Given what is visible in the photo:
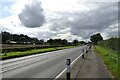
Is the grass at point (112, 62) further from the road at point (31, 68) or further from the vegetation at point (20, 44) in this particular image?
the vegetation at point (20, 44)

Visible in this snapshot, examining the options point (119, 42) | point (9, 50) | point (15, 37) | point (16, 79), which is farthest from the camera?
point (15, 37)

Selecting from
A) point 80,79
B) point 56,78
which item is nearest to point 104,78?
point 80,79

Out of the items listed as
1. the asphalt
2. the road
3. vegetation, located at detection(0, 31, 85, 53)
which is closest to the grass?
the asphalt

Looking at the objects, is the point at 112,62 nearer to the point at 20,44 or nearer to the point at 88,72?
the point at 88,72

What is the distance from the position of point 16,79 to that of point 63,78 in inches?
89.5

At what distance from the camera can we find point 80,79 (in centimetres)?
1264

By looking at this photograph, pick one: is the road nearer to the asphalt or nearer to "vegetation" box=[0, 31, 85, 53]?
the asphalt

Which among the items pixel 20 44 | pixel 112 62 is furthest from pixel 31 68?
pixel 20 44

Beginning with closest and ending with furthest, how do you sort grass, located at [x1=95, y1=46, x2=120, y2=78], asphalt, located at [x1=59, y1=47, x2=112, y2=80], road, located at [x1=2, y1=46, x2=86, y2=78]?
1. asphalt, located at [x1=59, y1=47, x2=112, y2=80]
2. road, located at [x1=2, y1=46, x2=86, y2=78]
3. grass, located at [x1=95, y1=46, x2=120, y2=78]

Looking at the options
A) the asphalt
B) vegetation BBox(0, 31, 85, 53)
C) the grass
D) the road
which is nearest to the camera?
the asphalt

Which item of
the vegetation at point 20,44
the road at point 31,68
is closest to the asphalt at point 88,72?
the road at point 31,68

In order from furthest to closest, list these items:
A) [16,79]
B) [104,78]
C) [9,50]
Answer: [9,50] < [104,78] < [16,79]

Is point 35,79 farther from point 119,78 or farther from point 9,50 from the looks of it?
point 9,50

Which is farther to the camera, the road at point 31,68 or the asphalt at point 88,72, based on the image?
the road at point 31,68
